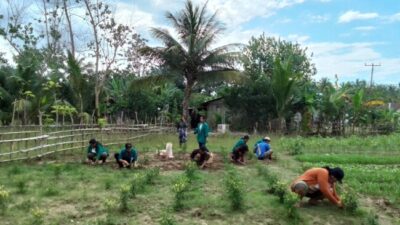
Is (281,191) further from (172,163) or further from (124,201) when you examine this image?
(172,163)

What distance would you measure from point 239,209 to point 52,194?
3.34 m

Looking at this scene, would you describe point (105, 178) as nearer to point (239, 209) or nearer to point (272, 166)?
point (239, 209)

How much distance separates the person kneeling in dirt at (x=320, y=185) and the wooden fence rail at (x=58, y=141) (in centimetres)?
777

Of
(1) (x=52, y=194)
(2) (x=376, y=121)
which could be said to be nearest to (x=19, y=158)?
(1) (x=52, y=194)

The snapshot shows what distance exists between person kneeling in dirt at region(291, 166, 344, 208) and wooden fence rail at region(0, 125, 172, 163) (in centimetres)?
777

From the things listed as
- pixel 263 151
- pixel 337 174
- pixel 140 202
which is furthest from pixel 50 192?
pixel 263 151

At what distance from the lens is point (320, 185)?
25.6 ft

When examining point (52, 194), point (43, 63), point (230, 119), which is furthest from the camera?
point (230, 119)

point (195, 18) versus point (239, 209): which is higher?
point (195, 18)

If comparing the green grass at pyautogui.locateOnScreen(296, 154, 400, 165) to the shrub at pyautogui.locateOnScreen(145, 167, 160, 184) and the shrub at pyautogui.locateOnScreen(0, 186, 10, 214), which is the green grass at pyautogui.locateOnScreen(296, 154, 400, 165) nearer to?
the shrub at pyautogui.locateOnScreen(145, 167, 160, 184)

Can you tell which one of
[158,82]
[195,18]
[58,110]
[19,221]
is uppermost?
[195,18]

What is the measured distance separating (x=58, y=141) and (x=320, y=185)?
375 inches

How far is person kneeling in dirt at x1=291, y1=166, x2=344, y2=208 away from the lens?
25.4ft

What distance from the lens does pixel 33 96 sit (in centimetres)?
1962
